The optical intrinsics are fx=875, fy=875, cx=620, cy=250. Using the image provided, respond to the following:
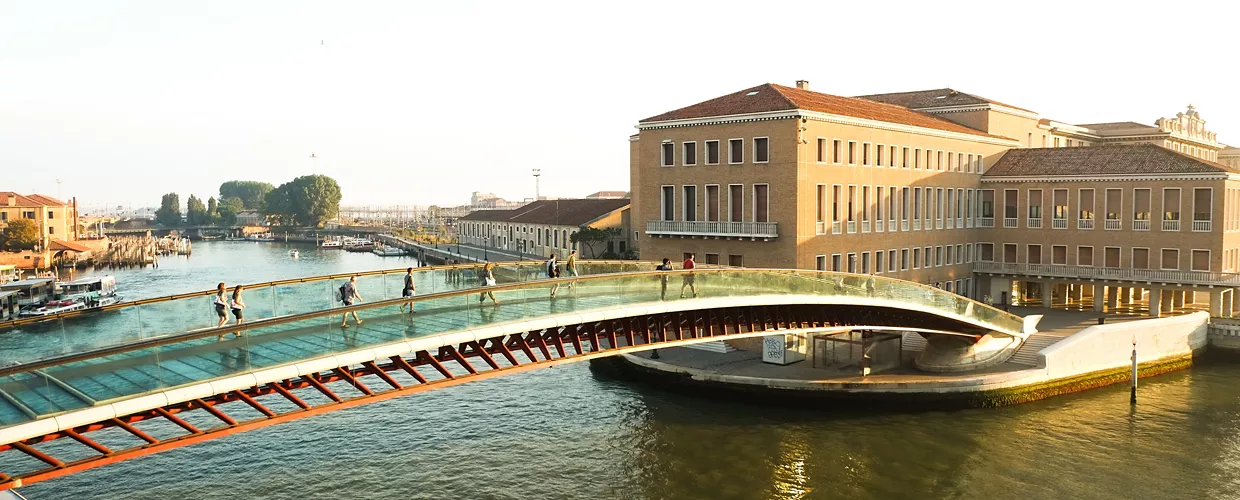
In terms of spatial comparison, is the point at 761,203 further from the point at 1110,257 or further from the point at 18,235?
the point at 18,235

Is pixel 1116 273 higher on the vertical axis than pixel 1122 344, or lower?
higher

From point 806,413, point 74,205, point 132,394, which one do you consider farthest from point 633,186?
point 74,205

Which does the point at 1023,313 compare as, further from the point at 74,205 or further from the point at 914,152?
the point at 74,205

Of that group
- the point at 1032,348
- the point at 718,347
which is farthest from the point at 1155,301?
the point at 718,347

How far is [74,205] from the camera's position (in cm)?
13525

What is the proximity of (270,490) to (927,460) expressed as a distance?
1810 centimetres

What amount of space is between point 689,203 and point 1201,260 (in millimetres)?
26008

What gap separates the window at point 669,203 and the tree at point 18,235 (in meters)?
94.8

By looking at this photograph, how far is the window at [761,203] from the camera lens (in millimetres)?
40094

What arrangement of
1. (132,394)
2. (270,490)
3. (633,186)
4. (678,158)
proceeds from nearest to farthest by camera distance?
(132,394), (270,490), (678,158), (633,186)

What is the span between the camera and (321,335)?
17.2m

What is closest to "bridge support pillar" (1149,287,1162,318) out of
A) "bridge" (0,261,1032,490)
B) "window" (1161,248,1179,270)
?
"window" (1161,248,1179,270)

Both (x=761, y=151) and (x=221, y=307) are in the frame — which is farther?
(x=761, y=151)

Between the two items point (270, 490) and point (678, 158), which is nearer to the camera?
point (270, 490)
